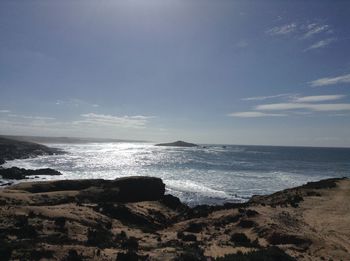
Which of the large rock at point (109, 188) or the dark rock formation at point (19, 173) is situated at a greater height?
the large rock at point (109, 188)

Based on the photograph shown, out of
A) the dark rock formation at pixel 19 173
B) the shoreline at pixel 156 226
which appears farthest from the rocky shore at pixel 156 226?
the dark rock formation at pixel 19 173

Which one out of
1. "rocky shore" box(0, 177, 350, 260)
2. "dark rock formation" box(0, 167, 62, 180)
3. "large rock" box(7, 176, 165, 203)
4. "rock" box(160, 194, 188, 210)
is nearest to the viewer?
"rocky shore" box(0, 177, 350, 260)

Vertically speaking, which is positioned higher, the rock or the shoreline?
the shoreline

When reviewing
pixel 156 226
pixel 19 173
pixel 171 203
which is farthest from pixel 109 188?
pixel 19 173

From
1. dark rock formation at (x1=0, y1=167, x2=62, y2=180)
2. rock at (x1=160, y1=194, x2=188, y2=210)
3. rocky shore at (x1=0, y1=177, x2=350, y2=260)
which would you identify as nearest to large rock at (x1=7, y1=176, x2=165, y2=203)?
rocky shore at (x1=0, y1=177, x2=350, y2=260)

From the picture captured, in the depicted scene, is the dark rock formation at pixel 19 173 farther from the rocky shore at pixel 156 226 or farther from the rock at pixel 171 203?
the rock at pixel 171 203

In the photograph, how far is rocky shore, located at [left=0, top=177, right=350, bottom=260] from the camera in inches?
802

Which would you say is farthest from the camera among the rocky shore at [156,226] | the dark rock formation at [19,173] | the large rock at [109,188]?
the dark rock formation at [19,173]

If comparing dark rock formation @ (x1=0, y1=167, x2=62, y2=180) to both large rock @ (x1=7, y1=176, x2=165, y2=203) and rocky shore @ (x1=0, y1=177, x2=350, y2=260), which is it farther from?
rocky shore @ (x1=0, y1=177, x2=350, y2=260)

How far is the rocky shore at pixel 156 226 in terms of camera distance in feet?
66.8

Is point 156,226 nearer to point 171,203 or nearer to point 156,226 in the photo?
point 156,226

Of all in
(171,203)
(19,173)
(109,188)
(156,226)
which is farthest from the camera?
(19,173)

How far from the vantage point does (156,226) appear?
3547 cm

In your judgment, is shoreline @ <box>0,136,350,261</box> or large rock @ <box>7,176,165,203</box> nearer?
shoreline @ <box>0,136,350,261</box>
